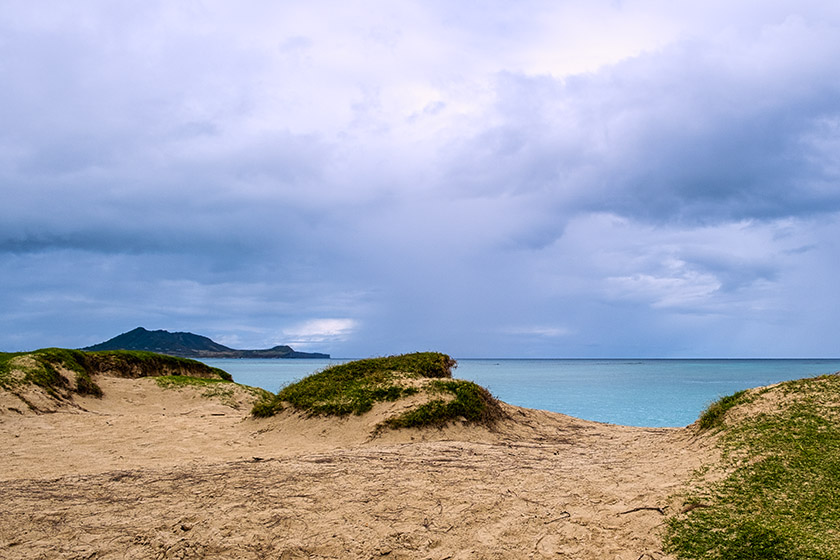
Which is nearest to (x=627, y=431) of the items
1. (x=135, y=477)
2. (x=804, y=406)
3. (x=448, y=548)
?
(x=804, y=406)

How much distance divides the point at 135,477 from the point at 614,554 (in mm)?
7491

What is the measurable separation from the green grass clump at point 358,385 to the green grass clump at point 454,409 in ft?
2.71

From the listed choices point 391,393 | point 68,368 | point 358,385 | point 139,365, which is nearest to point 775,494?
point 391,393

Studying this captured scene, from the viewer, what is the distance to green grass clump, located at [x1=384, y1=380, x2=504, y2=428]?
40.0 feet

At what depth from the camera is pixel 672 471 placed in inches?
332


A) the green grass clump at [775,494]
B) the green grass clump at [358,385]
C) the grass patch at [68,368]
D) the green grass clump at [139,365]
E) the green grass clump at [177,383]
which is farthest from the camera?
the green grass clump at [139,365]

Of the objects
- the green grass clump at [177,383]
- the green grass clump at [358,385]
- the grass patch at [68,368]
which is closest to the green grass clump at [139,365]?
the grass patch at [68,368]

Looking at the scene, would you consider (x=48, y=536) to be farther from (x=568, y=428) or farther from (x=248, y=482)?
(x=568, y=428)

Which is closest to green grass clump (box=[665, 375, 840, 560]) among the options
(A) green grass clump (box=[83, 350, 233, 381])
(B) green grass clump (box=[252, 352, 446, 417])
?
(B) green grass clump (box=[252, 352, 446, 417])

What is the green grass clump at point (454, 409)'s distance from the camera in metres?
12.2

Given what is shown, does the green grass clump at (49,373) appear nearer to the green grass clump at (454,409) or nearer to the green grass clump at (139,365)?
the green grass clump at (139,365)

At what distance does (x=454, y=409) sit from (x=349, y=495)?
5037 mm

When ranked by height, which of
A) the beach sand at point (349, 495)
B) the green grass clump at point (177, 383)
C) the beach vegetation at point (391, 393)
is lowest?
the beach sand at point (349, 495)

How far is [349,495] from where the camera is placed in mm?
7973
